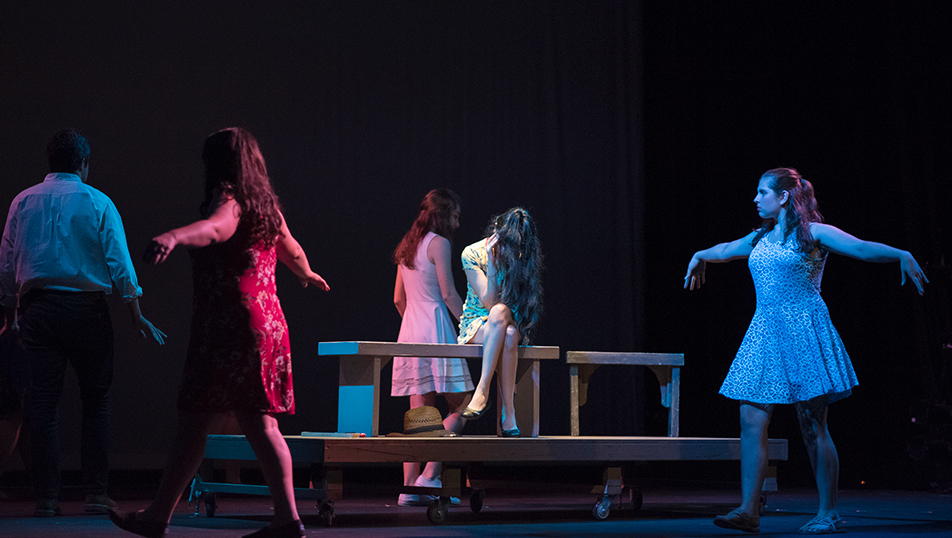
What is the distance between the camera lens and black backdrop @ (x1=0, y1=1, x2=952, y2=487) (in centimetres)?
733

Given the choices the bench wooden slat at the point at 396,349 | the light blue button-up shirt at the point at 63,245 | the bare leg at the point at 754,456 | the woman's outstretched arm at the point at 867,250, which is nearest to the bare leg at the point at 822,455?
the bare leg at the point at 754,456

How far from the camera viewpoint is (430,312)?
580cm

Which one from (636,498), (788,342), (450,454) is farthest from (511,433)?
(788,342)

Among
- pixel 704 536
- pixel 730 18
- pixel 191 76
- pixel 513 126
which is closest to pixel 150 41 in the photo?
pixel 191 76

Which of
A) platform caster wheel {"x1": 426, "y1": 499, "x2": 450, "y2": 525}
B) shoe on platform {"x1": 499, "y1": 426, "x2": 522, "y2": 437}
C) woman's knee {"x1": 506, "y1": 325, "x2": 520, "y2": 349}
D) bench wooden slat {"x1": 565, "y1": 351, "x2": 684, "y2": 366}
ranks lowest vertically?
platform caster wheel {"x1": 426, "y1": 499, "x2": 450, "y2": 525}

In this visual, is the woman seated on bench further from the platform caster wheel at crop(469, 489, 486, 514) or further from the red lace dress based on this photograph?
the red lace dress

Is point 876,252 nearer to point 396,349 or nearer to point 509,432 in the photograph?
point 509,432

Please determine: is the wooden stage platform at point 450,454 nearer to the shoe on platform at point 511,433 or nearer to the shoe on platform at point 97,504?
the shoe on platform at point 511,433

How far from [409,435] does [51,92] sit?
3804mm

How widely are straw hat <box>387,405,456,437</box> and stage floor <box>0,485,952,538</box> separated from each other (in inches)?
15.3

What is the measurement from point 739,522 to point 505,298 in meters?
1.53

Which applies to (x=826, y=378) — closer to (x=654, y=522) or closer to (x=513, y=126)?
(x=654, y=522)

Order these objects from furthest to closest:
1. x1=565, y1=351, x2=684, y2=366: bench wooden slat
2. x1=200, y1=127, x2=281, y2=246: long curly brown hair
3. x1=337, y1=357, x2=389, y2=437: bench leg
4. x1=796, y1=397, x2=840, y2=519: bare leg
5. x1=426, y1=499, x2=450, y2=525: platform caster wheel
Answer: x1=565, y1=351, x2=684, y2=366: bench wooden slat, x1=337, y1=357, x2=389, y2=437: bench leg, x1=426, y1=499, x2=450, y2=525: platform caster wheel, x1=796, y1=397, x2=840, y2=519: bare leg, x1=200, y1=127, x2=281, y2=246: long curly brown hair

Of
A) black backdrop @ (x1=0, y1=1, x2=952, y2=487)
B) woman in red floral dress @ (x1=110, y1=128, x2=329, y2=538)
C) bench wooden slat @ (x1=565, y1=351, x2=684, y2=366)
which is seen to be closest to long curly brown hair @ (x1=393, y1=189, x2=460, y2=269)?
bench wooden slat @ (x1=565, y1=351, x2=684, y2=366)
